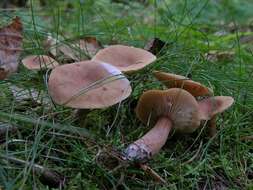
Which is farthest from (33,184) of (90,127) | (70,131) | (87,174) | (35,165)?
(90,127)

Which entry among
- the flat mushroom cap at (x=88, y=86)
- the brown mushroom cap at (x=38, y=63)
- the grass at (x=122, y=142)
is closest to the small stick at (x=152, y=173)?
the grass at (x=122, y=142)

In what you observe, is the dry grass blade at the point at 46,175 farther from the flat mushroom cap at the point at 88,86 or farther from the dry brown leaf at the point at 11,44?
the dry brown leaf at the point at 11,44

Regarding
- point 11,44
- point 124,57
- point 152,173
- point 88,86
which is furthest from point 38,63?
point 152,173

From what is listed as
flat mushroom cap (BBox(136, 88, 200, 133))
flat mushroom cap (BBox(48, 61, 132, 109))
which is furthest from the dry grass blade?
flat mushroom cap (BBox(136, 88, 200, 133))

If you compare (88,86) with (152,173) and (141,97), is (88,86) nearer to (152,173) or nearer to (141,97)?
(141,97)

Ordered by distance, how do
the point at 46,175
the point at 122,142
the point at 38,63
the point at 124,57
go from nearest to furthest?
the point at 46,175
the point at 122,142
the point at 124,57
the point at 38,63

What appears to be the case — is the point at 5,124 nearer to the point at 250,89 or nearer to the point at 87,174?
the point at 87,174
